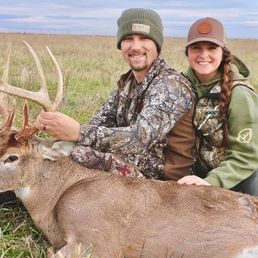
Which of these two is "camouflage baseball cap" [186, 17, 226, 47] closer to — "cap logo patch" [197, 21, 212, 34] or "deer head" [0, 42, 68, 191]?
"cap logo patch" [197, 21, 212, 34]

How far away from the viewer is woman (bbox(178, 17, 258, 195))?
17.4ft

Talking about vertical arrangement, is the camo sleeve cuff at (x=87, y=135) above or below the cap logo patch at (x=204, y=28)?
below

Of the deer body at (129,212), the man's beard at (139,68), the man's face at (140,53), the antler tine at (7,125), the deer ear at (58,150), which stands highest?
the man's face at (140,53)

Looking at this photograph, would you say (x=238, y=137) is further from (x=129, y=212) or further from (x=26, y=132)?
(x=26, y=132)

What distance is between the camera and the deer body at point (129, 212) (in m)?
4.30

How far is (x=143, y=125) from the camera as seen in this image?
5.06 metres

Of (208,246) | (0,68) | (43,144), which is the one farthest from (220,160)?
(0,68)

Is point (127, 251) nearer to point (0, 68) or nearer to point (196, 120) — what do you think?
point (196, 120)

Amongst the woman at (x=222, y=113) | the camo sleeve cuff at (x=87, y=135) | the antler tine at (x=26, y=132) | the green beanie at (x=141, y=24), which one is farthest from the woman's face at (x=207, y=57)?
the antler tine at (x=26, y=132)

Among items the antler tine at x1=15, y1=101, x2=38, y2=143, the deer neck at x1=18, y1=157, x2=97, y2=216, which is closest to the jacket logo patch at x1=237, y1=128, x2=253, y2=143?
the deer neck at x1=18, y1=157, x2=97, y2=216

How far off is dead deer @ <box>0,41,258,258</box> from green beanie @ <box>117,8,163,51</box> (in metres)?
1.39

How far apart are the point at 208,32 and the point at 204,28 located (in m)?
0.05

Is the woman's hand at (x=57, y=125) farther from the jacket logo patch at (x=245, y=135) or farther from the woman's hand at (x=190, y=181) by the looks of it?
the jacket logo patch at (x=245, y=135)

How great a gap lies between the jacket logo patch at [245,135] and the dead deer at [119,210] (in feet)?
2.71
